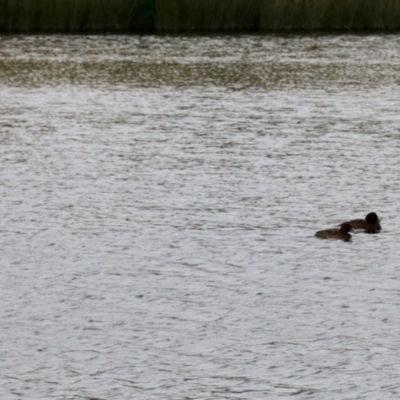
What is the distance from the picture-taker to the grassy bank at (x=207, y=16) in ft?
129

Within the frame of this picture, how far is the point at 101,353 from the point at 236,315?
5.15 feet

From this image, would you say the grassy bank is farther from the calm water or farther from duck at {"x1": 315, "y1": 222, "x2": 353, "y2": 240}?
duck at {"x1": 315, "y1": 222, "x2": 353, "y2": 240}

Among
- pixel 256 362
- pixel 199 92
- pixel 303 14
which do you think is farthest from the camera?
pixel 303 14

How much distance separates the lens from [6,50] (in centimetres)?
3428

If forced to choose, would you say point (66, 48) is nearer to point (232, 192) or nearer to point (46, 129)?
point (46, 129)

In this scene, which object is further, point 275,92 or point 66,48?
point 66,48

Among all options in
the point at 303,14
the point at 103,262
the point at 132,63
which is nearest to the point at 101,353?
the point at 103,262

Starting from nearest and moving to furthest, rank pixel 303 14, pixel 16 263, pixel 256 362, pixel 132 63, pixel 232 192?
pixel 256 362 → pixel 16 263 → pixel 232 192 → pixel 132 63 → pixel 303 14

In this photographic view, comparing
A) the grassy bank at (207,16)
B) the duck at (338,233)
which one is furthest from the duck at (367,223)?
the grassy bank at (207,16)

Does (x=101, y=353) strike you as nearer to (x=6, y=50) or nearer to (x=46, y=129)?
(x=46, y=129)

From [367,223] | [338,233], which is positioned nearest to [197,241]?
[338,233]

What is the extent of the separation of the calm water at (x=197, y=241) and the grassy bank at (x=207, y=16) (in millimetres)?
10439

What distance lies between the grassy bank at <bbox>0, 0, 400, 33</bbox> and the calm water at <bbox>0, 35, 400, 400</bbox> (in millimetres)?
10439

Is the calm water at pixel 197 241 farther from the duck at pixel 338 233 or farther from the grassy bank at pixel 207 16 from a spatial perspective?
the grassy bank at pixel 207 16
